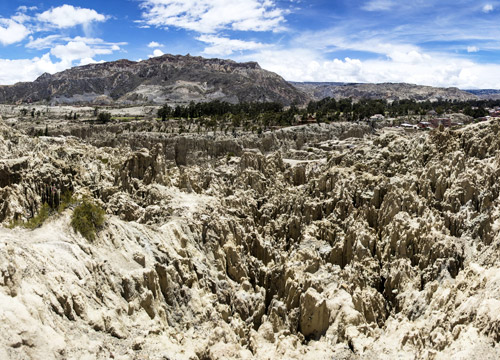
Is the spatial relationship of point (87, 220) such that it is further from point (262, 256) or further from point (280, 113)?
point (280, 113)

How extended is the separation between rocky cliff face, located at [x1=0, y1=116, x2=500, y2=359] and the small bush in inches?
16.4

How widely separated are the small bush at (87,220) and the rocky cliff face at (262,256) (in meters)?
0.42

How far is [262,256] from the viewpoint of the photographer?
33000 mm

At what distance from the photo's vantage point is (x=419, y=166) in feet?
123

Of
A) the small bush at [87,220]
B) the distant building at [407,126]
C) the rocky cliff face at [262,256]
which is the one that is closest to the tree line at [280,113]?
the distant building at [407,126]

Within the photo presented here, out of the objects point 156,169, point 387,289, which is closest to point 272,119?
point 156,169

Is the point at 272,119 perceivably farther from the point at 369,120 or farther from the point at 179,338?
the point at 179,338

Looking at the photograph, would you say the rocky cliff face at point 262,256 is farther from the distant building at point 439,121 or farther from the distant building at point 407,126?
the distant building at point 439,121

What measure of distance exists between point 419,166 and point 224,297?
22.5m

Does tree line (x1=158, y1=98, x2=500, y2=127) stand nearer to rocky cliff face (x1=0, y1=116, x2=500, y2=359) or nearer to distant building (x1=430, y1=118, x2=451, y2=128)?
distant building (x1=430, y1=118, x2=451, y2=128)

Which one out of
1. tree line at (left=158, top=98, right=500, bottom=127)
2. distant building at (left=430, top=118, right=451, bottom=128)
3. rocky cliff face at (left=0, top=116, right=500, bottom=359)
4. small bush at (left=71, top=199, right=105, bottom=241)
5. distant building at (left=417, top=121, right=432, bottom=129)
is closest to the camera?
rocky cliff face at (left=0, top=116, right=500, bottom=359)

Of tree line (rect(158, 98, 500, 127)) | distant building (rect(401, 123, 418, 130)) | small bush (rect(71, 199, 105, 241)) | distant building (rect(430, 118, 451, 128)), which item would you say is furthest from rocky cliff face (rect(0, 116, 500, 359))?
distant building (rect(430, 118, 451, 128))

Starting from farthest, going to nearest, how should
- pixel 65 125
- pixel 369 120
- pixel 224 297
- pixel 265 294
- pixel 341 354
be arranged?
pixel 369 120, pixel 65 125, pixel 265 294, pixel 224 297, pixel 341 354

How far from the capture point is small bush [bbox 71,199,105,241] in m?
21.3
